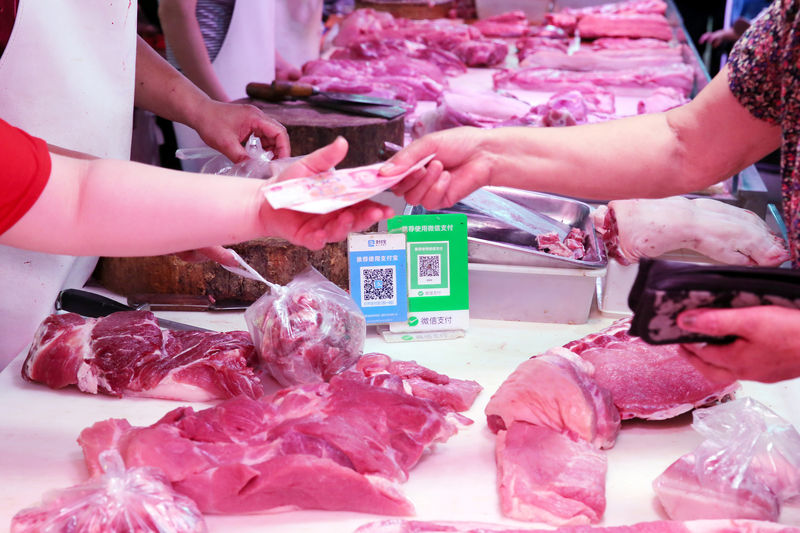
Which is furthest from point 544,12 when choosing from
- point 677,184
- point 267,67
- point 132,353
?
point 132,353

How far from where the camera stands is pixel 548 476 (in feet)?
5.58

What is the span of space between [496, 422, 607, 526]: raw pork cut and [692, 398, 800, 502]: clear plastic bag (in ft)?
0.74

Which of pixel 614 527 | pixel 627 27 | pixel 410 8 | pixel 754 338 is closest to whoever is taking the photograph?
pixel 754 338

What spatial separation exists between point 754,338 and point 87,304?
1.81m

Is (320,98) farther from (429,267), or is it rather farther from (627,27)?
(627,27)

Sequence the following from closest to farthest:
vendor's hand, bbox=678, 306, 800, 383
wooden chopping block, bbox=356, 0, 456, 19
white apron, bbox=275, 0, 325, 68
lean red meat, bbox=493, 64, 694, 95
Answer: vendor's hand, bbox=678, 306, 800, 383 < lean red meat, bbox=493, 64, 694, 95 < white apron, bbox=275, 0, 325, 68 < wooden chopping block, bbox=356, 0, 456, 19

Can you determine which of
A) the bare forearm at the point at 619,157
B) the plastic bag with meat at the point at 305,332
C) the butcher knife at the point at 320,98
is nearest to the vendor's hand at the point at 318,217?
the plastic bag with meat at the point at 305,332

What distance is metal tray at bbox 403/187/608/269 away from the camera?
93.4 inches

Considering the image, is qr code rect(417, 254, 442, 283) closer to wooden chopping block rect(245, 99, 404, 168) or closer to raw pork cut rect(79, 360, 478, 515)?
raw pork cut rect(79, 360, 478, 515)

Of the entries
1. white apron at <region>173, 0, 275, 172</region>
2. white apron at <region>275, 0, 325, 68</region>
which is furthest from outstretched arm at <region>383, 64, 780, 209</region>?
white apron at <region>275, 0, 325, 68</region>

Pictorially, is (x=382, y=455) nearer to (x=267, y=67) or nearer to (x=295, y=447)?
(x=295, y=447)

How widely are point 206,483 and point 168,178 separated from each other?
0.64 metres

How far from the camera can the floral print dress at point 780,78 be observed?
1.66 meters

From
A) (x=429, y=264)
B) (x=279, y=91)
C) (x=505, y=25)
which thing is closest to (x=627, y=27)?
(x=505, y=25)
